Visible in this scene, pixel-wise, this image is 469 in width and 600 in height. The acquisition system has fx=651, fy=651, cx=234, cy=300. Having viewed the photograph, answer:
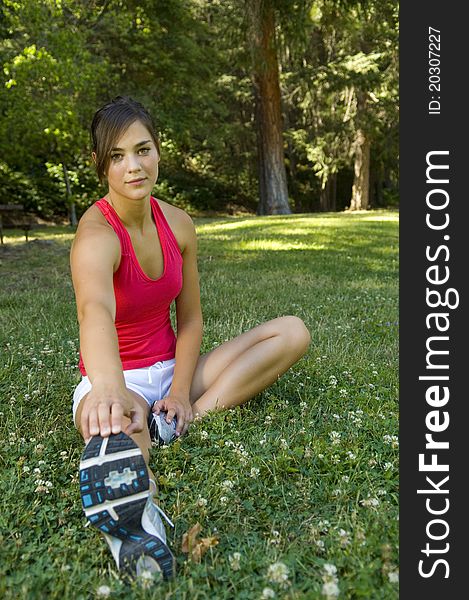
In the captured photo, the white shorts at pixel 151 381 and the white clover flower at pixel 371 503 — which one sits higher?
the white shorts at pixel 151 381

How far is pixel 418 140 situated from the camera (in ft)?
11.5

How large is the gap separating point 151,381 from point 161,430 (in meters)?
0.31

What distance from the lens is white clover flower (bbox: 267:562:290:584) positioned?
1996 mm

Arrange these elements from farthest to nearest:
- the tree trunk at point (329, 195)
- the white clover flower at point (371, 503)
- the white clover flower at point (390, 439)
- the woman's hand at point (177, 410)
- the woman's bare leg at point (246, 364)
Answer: the tree trunk at point (329, 195) < the woman's bare leg at point (246, 364) < the woman's hand at point (177, 410) < the white clover flower at point (390, 439) < the white clover flower at point (371, 503)

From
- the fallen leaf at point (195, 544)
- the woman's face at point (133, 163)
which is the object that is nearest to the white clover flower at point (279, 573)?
the fallen leaf at point (195, 544)

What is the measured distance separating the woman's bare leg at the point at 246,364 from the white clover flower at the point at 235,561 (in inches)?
48.8

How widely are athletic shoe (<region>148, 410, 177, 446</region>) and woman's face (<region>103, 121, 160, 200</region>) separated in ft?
3.51

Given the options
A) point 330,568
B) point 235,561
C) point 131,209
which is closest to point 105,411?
point 235,561

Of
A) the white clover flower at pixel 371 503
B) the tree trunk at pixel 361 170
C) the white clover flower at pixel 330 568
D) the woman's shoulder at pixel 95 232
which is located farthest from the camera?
the tree trunk at pixel 361 170

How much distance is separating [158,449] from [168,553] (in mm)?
960

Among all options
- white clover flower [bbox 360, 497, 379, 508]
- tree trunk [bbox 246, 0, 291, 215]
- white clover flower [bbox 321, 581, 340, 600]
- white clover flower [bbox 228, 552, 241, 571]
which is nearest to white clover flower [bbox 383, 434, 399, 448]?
white clover flower [bbox 360, 497, 379, 508]

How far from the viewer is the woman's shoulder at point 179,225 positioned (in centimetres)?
350

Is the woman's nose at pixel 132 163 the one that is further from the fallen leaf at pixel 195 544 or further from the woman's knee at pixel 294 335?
the fallen leaf at pixel 195 544

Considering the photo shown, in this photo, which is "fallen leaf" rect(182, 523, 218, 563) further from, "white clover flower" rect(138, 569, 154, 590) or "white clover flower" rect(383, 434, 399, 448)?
"white clover flower" rect(383, 434, 399, 448)
